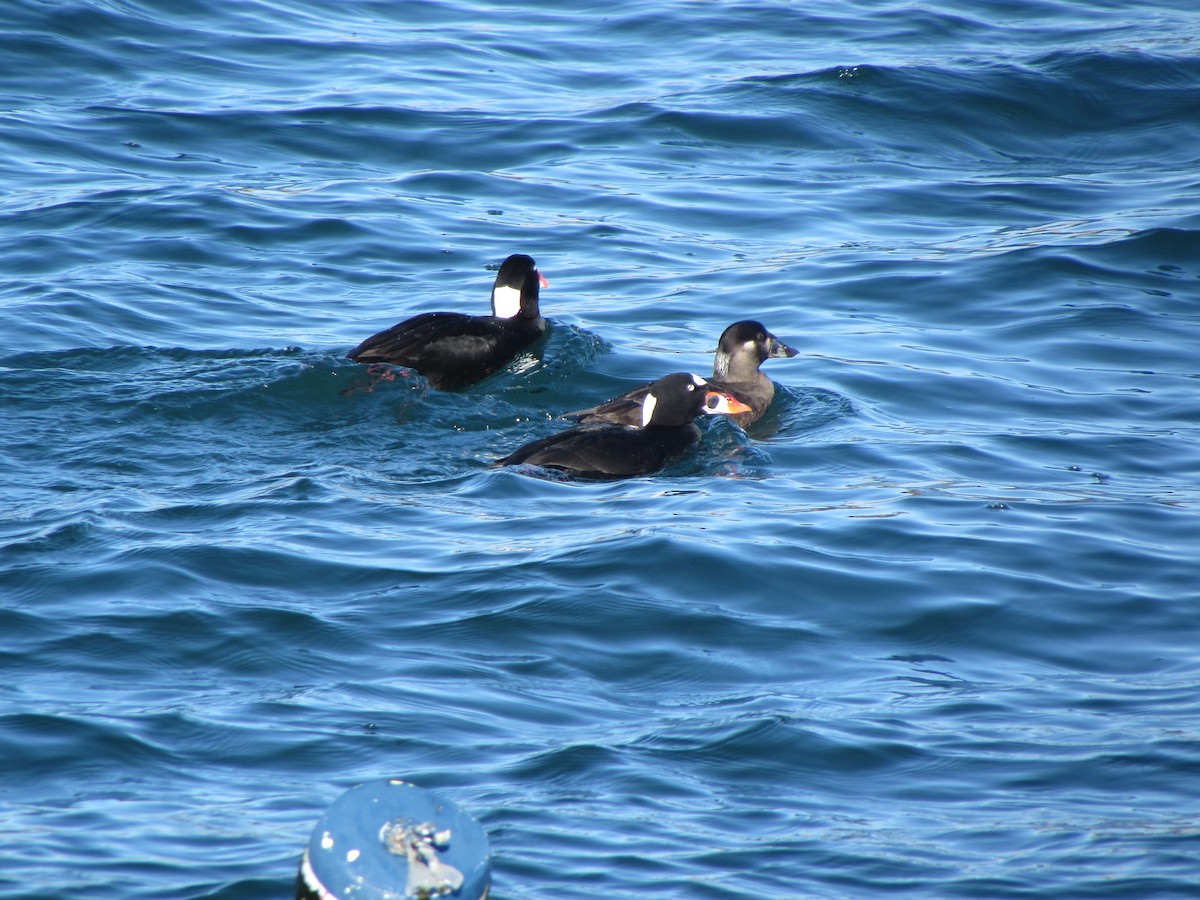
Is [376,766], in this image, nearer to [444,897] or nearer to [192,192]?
[444,897]

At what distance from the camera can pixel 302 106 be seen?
1501 cm

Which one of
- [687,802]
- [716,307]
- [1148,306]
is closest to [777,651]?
[687,802]

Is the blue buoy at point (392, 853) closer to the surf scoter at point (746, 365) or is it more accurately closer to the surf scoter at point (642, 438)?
the surf scoter at point (642, 438)

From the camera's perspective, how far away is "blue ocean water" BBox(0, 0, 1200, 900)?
4.80 meters

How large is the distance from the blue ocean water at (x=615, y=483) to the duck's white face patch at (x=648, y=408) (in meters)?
0.34

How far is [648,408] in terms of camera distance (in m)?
8.94

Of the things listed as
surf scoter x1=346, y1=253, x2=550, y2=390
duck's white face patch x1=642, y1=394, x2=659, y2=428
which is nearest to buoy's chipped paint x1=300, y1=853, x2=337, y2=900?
duck's white face patch x1=642, y1=394, x2=659, y2=428

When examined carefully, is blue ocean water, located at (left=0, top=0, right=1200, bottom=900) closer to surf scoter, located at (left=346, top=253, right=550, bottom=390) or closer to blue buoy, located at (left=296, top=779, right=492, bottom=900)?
surf scoter, located at (left=346, top=253, right=550, bottom=390)

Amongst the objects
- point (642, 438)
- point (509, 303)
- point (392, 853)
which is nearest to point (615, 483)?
point (642, 438)

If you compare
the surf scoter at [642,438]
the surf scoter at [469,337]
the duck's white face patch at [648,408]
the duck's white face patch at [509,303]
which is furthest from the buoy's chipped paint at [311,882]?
the duck's white face patch at [509,303]

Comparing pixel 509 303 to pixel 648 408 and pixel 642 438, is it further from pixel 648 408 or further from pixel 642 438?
pixel 642 438

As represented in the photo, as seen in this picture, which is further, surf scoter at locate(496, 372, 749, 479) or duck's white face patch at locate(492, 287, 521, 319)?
duck's white face patch at locate(492, 287, 521, 319)

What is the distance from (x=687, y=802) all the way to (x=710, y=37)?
14.5 meters

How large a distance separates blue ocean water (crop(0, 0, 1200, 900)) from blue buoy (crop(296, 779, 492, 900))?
902 millimetres
